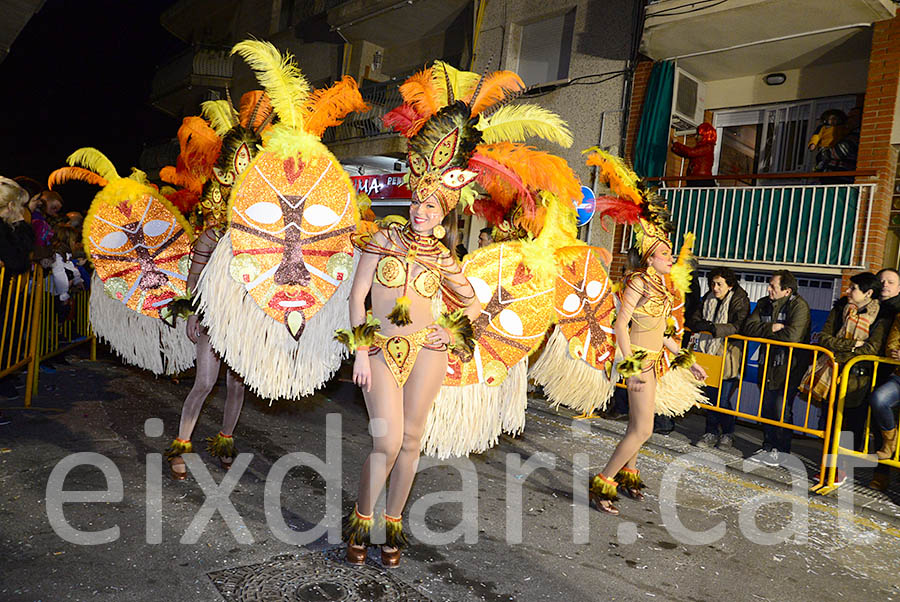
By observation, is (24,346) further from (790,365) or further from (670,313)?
(790,365)

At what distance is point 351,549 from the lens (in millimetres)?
3461

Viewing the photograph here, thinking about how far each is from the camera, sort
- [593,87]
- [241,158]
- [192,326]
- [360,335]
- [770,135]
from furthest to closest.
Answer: [593,87] < [770,135] < [192,326] < [241,158] < [360,335]

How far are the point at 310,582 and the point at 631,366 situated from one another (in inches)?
101

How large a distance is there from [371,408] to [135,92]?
2710 centimetres

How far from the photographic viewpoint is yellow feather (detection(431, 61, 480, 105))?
3.67 meters

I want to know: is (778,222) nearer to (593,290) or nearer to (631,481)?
(593,290)

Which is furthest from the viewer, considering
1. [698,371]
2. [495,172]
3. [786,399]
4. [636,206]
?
[786,399]

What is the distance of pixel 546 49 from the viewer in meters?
13.2

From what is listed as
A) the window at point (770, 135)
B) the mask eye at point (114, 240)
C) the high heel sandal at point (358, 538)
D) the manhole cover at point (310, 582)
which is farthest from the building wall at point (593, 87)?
the manhole cover at point (310, 582)

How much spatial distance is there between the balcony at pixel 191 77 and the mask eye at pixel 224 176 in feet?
68.9

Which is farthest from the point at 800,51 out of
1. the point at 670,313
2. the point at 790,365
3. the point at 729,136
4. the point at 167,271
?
the point at 167,271

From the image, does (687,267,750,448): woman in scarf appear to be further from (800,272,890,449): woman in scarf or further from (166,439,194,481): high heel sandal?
(166,439,194,481): high heel sandal

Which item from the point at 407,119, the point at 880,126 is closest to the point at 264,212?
the point at 407,119

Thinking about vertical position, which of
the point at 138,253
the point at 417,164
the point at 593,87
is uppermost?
the point at 593,87
